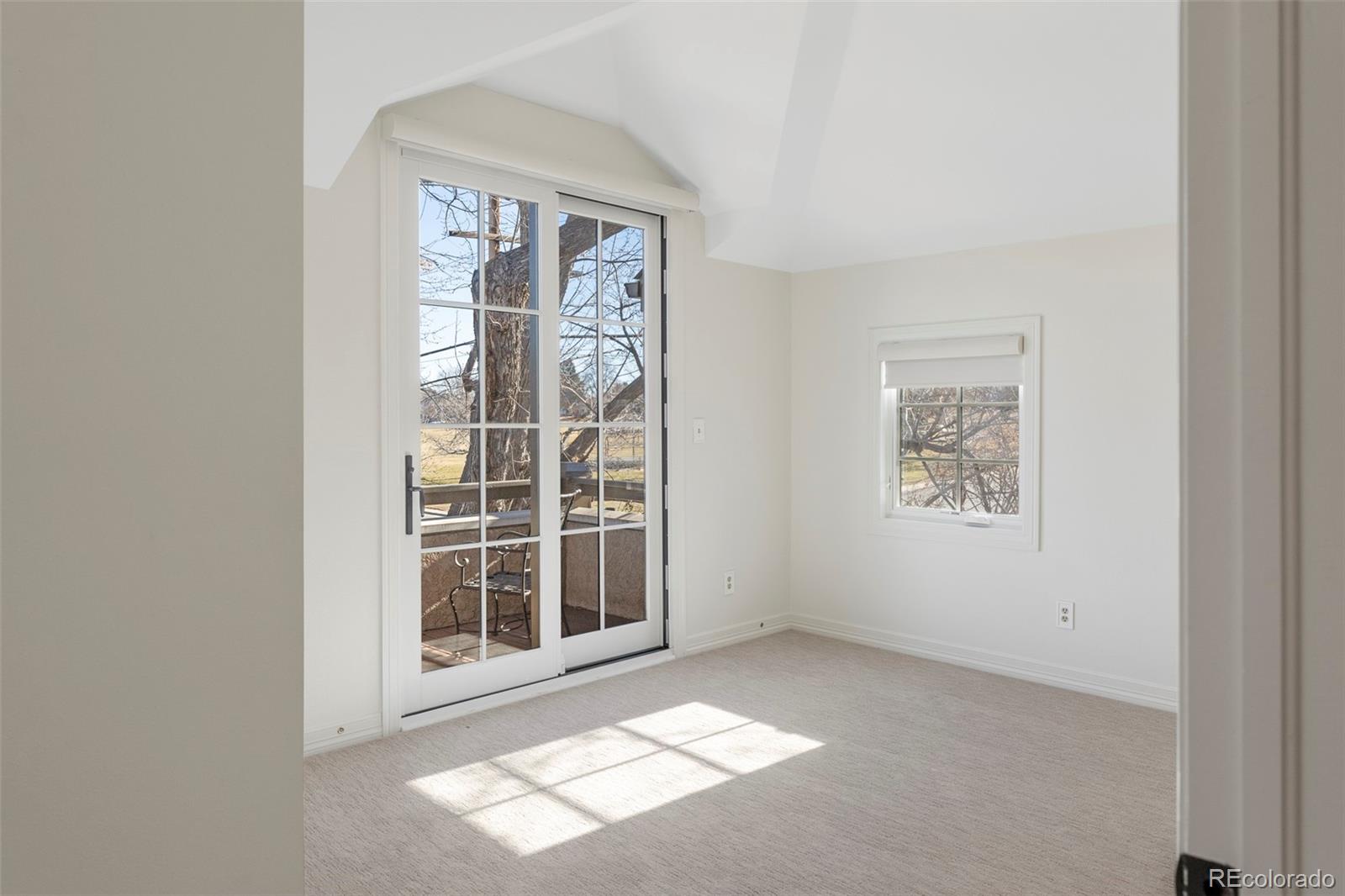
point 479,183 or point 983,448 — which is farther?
point 983,448

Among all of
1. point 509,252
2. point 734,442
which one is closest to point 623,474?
point 734,442

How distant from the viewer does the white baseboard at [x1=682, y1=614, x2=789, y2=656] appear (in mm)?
4547

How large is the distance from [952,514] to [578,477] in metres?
1.94

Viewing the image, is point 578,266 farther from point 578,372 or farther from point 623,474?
point 623,474

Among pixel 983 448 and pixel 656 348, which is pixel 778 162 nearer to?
pixel 656 348

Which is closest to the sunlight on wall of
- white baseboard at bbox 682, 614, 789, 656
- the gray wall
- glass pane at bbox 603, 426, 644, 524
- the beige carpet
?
the beige carpet

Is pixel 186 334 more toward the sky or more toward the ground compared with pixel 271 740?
more toward the sky

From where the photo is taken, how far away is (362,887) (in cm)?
225

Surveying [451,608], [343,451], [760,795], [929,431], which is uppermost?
[929,431]

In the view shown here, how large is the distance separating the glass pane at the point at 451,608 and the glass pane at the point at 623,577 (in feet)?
2.44

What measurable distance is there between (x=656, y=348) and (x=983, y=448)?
172 centimetres

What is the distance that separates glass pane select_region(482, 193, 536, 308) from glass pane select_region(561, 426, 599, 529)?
2.16 ft

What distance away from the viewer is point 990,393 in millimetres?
4328
